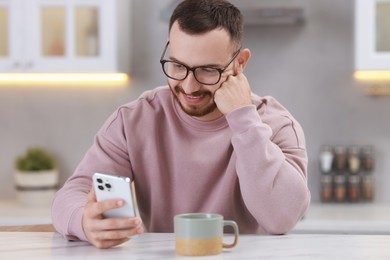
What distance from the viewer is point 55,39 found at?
327cm

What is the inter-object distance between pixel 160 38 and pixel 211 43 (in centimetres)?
193

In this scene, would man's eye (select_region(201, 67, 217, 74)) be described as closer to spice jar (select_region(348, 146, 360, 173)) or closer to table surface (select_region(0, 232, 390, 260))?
table surface (select_region(0, 232, 390, 260))

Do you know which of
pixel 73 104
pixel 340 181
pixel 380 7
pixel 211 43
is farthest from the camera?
pixel 73 104

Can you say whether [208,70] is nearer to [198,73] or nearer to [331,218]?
[198,73]

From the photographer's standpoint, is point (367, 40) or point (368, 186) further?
point (368, 186)

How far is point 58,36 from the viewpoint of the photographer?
3.28 m

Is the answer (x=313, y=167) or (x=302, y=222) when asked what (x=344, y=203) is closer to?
(x=313, y=167)

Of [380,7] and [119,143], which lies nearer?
[119,143]

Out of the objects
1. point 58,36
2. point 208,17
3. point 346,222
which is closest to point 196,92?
point 208,17

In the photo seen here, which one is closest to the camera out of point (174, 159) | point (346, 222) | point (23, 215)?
point (174, 159)

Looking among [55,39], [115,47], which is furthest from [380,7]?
[55,39]

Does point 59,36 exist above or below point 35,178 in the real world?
above

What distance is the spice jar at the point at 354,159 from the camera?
3.33 metres

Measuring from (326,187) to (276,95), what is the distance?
547 millimetres
